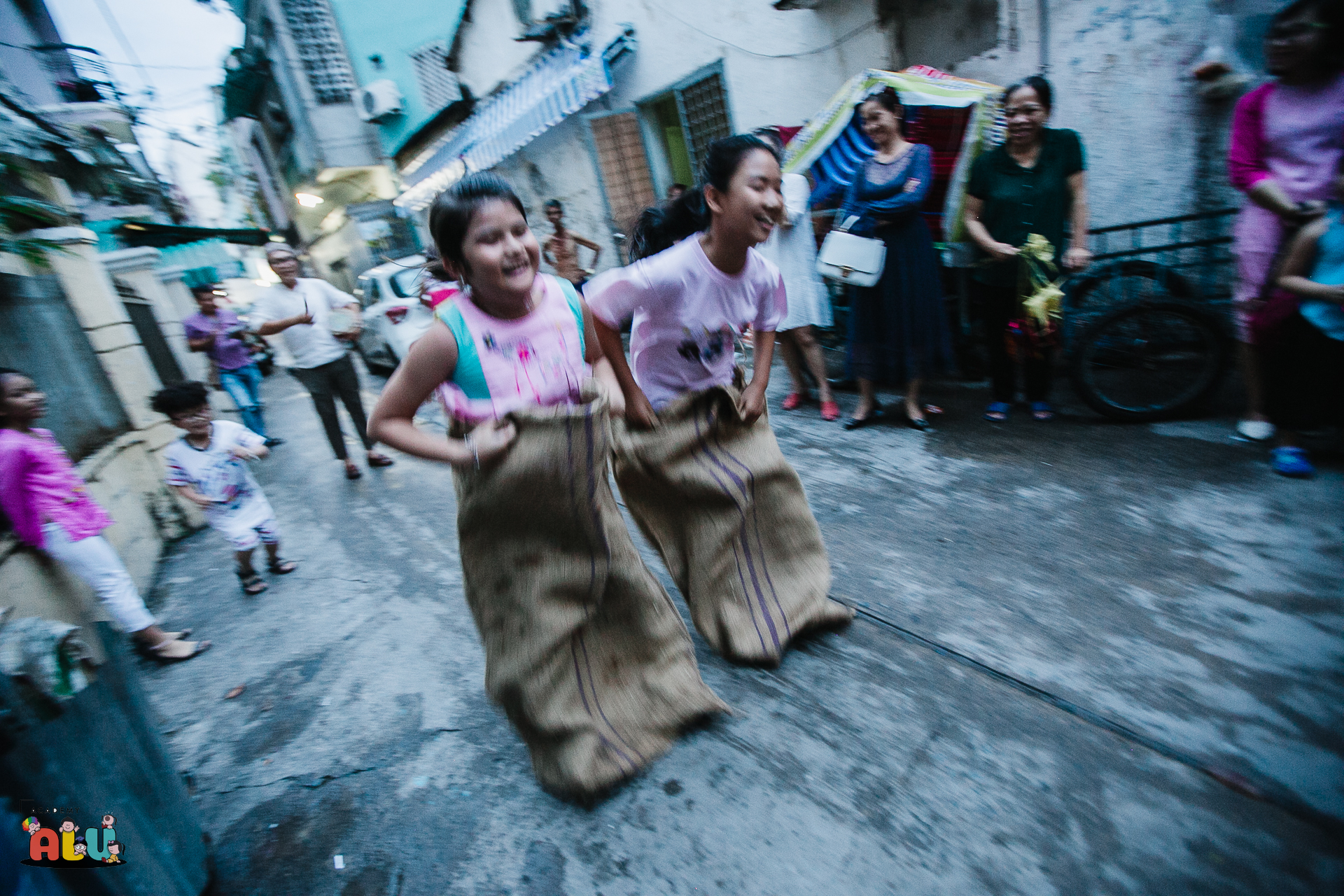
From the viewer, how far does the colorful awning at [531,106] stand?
8.16 metres

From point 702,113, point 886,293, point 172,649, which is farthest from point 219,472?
point 702,113

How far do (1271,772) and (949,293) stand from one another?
11.8ft

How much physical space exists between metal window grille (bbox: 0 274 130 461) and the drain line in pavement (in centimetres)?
479

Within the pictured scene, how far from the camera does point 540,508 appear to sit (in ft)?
5.16

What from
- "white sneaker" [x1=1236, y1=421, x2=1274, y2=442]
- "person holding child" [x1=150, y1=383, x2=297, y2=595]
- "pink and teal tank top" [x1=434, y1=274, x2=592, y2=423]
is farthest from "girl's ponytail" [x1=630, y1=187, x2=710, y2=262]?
"white sneaker" [x1=1236, y1=421, x2=1274, y2=442]

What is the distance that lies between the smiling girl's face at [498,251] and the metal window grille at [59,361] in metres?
3.81

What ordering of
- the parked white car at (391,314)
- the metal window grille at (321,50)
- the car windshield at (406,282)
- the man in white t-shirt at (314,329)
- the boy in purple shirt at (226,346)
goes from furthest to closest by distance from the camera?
the metal window grille at (321,50) < the car windshield at (406,282) < the parked white car at (391,314) < the boy in purple shirt at (226,346) < the man in white t-shirt at (314,329)

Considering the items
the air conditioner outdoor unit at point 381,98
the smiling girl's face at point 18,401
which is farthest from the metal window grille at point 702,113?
the air conditioner outdoor unit at point 381,98

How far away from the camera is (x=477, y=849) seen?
68.8 inches

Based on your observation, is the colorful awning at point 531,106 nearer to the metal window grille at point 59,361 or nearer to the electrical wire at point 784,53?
the electrical wire at point 784,53

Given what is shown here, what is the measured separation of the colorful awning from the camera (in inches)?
321

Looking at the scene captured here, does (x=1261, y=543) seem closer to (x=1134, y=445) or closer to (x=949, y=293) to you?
(x=1134, y=445)

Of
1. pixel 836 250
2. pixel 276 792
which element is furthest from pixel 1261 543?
pixel 276 792

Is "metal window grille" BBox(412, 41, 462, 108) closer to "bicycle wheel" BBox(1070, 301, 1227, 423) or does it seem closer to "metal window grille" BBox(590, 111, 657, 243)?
"metal window grille" BBox(590, 111, 657, 243)
